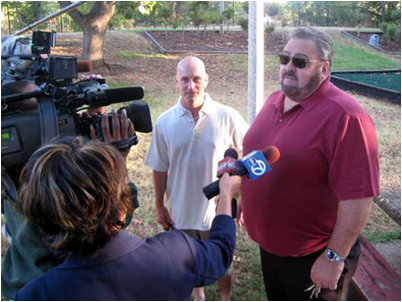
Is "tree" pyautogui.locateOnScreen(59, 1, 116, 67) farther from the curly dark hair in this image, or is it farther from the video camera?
the curly dark hair

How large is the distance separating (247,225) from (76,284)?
130 centimetres

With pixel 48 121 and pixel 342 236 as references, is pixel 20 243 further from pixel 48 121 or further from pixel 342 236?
pixel 342 236

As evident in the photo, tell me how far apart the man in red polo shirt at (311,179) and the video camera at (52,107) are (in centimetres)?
68

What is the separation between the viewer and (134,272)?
4.22ft

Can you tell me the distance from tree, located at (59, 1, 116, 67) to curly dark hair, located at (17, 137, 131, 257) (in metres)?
9.75

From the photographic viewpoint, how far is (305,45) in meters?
2.10

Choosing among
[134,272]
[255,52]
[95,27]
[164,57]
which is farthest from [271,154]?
[95,27]

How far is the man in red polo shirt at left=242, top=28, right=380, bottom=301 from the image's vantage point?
→ 190 centimetres

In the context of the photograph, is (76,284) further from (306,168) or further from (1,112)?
(306,168)

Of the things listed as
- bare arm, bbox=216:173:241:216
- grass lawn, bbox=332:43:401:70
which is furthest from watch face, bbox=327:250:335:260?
grass lawn, bbox=332:43:401:70

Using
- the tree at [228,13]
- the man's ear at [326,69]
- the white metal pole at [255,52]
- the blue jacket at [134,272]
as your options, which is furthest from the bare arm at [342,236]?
the tree at [228,13]

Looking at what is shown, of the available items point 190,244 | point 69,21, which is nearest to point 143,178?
point 190,244

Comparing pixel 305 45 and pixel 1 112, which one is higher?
pixel 305 45

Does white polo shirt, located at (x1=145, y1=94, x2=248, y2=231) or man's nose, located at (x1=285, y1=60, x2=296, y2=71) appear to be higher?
man's nose, located at (x1=285, y1=60, x2=296, y2=71)
